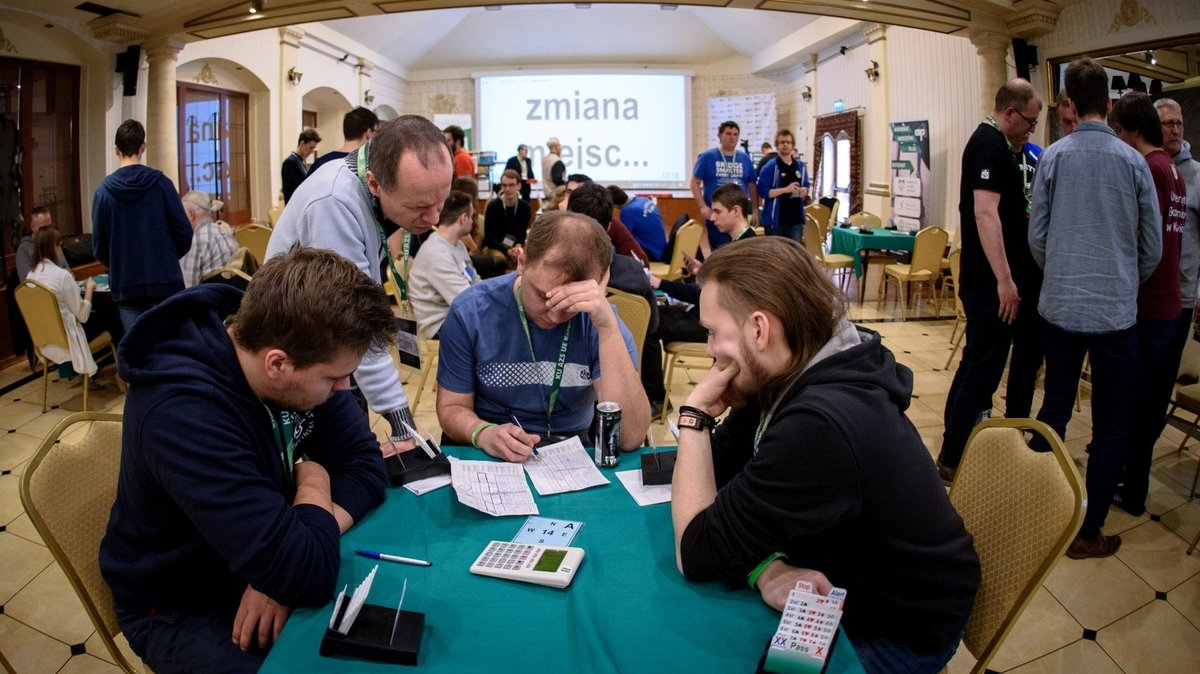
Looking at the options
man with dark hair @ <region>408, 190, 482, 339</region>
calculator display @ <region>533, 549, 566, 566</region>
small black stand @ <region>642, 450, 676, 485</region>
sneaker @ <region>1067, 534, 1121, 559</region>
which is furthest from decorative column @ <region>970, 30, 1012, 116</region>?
calculator display @ <region>533, 549, 566, 566</region>

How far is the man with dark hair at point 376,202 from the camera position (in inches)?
78.8

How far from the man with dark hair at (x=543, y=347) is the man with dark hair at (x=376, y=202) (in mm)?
183

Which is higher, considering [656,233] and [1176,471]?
[656,233]

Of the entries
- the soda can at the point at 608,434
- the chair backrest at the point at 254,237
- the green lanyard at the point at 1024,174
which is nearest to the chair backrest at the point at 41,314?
the chair backrest at the point at 254,237

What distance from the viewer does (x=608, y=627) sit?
1184 mm

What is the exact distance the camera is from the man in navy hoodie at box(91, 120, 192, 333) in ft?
13.0

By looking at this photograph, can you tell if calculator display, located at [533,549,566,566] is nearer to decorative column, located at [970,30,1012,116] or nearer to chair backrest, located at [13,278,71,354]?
chair backrest, located at [13,278,71,354]

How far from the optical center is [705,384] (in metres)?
1.47

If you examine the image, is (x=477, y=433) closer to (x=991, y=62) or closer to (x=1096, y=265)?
(x=1096, y=265)

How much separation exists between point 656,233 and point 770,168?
5.45ft

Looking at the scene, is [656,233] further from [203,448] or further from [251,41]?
[251,41]

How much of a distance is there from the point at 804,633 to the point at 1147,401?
8.82 feet

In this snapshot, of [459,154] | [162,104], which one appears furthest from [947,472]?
[162,104]

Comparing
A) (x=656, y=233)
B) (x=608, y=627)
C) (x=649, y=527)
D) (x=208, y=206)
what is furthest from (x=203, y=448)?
(x=656, y=233)
